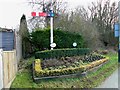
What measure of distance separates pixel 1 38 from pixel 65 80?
5.40 meters

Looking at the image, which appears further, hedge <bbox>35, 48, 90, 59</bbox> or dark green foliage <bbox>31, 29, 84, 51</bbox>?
dark green foliage <bbox>31, 29, 84, 51</bbox>

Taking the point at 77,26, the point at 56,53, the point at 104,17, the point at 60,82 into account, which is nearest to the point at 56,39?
the point at 77,26

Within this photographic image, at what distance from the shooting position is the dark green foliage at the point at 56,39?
16.5 meters

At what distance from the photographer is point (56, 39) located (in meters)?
16.5

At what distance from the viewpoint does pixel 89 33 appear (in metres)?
19.7

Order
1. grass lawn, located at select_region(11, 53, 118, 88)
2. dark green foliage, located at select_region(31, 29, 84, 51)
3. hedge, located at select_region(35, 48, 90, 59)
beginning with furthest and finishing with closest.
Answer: dark green foliage, located at select_region(31, 29, 84, 51)
hedge, located at select_region(35, 48, 90, 59)
grass lawn, located at select_region(11, 53, 118, 88)

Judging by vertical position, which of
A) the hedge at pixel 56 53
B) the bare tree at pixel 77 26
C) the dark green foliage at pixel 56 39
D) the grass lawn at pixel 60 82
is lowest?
the grass lawn at pixel 60 82

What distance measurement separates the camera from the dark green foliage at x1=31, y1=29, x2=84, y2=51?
16469mm

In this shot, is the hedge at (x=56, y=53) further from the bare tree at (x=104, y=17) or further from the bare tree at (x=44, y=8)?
the bare tree at (x=104, y=17)

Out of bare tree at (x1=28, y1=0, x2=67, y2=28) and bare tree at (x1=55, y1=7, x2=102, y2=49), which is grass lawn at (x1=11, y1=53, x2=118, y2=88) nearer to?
bare tree at (x1=55, y1=7, x2=102, y2=49)

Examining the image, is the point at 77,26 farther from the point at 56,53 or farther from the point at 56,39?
the point at 56,53

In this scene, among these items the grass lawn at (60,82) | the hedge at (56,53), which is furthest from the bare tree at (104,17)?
the grass lawn at (60,82)

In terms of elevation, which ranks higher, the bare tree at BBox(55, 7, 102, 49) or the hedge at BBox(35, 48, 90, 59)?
the bare tree at BBox(55, 7, 102, 49)

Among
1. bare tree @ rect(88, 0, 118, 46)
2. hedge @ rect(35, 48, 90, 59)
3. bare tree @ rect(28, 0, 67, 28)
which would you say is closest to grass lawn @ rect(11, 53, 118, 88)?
hedge @ rect(35, 48, 90, 59)
